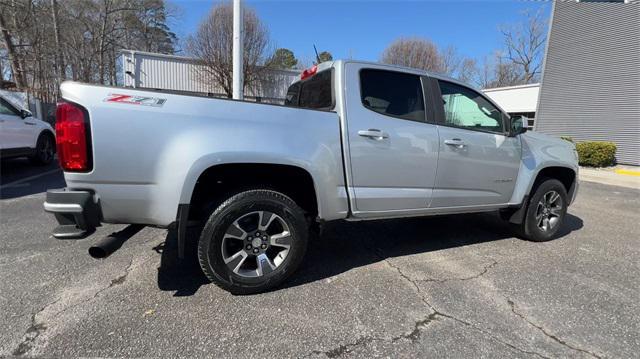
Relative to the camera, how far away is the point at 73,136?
2.54 metres

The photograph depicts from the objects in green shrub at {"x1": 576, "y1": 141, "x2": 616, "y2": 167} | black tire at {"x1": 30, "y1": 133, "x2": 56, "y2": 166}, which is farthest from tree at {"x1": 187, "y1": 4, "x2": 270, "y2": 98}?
green shrub at {"x1": 576, "y1": 141, "x2": 616, "y2": 167}

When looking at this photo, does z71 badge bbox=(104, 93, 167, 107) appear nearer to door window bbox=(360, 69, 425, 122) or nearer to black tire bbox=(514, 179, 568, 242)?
door window bbox=(360, 69, 425, 122)

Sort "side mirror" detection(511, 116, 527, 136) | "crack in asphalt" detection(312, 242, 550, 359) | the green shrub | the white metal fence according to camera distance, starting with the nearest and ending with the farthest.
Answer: "crack in asphalt" detection(312, 242, 550, 359)
"side mirror" detection(511, 116, 527, 136)
the green shrub
the white metal fence

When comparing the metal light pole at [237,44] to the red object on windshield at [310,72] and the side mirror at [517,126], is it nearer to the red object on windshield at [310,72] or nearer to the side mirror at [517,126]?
the red object on windshield at [310,72]

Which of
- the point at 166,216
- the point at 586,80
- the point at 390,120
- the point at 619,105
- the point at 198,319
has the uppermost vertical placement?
the point at 586,80

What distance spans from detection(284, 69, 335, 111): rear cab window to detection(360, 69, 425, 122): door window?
0.30 meters

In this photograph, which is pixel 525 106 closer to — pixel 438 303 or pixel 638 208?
pixel 638 208

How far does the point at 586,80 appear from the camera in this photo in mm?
14602

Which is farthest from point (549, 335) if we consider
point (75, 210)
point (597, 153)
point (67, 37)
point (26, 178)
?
point (67, 37)

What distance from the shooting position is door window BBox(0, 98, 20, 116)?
25.0ft

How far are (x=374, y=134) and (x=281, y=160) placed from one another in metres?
0.92

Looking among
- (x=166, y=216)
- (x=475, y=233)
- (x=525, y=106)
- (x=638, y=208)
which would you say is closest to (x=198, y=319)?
(x=166, y=216)

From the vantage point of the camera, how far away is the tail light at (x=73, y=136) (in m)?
2.53

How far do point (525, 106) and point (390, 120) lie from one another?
2193 cm
